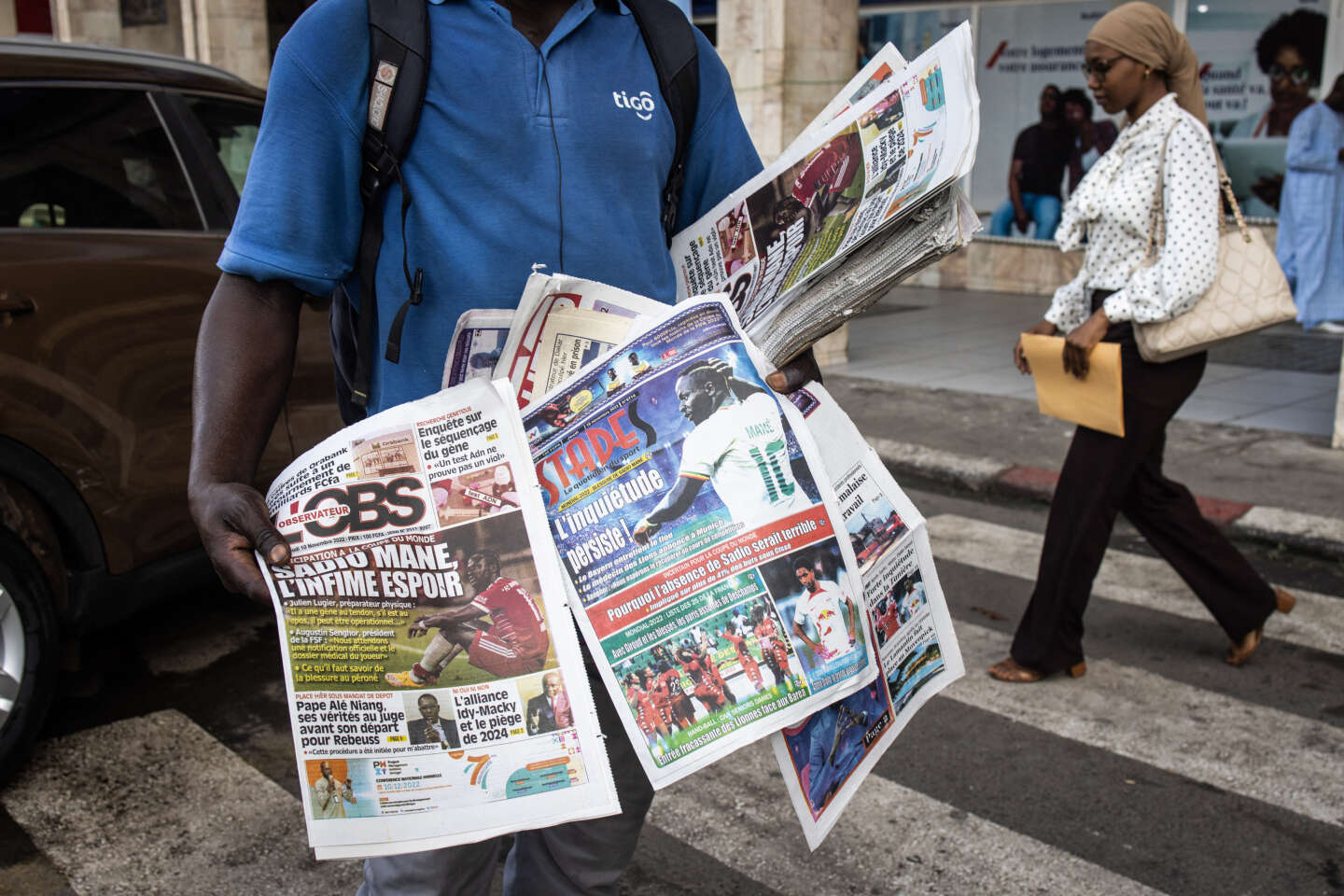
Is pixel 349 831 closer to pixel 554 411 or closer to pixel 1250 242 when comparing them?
pixel 554 411

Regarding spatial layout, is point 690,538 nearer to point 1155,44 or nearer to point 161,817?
point 161,817

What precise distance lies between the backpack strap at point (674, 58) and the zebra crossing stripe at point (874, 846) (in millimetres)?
1688

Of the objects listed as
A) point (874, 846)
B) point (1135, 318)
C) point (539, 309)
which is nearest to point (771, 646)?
point (539, 309)

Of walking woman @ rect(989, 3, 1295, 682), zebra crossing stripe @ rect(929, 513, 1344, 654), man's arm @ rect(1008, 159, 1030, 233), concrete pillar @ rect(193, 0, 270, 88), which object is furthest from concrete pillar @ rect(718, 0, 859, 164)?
concrete pillar @ rect(193, 0, 270, 88)

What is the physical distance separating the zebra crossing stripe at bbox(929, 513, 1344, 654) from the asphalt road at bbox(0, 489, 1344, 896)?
45mm

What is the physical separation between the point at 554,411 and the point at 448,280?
248 mm

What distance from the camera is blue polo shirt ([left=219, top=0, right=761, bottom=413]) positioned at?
1.58 metres

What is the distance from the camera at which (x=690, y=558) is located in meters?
1.52

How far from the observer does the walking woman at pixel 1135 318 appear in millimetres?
3666

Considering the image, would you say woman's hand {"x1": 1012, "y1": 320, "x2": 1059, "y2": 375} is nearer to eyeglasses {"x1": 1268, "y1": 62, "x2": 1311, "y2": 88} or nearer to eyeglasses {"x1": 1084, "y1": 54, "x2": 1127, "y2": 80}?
eyeglasses {"x1": 1084, "y1": 54, "x2": 1127, "y2": 80}

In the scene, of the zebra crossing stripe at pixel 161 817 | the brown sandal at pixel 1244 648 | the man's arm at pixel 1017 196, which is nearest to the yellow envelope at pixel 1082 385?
the brown sandal at pixel 1244 648

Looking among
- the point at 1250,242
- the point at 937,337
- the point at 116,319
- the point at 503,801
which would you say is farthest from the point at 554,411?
the point at 937,337

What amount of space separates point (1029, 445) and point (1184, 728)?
3.37 metres

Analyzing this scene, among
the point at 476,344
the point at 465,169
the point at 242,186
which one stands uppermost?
the point at 465,169
